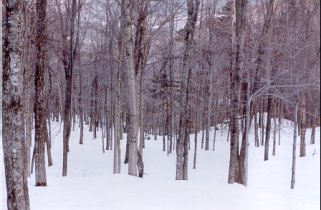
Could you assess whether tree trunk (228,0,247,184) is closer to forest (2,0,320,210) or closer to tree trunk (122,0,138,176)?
forest (2,0,320,210)

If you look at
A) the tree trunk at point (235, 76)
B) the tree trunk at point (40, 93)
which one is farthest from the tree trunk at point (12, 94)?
→ the tree trunk at point (235, 76)

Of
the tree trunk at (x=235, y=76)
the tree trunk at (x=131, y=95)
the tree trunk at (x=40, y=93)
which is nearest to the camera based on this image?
the tree trunk at (x=40, y=93)

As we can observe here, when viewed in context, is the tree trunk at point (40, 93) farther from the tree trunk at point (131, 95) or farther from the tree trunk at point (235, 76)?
the tree trunk at point (235, 76)

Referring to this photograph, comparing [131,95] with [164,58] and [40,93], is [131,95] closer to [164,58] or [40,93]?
[40,93]

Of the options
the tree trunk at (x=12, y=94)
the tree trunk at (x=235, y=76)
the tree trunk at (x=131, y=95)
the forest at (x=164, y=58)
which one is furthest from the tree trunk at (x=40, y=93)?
the tree trunk at (x=235, y=76)

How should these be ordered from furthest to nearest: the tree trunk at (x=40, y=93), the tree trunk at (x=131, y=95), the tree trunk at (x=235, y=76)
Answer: the tree trunk at (x=131, y=95) → the tree trunk at (x=235, y=76) → the tree trunk at (x=40, y=93)

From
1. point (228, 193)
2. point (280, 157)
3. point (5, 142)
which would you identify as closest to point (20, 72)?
point (5, 142)

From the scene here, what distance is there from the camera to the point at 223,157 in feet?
87.7

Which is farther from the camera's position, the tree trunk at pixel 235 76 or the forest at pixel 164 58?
the tree trunk at pixel 235 76

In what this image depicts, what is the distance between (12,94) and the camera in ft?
18.9

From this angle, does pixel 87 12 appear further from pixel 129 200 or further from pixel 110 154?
pixel 129 200

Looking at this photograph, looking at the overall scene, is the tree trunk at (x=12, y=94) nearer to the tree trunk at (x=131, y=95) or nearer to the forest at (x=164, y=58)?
the forest at (x=164, y=58)

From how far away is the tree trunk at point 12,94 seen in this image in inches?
227

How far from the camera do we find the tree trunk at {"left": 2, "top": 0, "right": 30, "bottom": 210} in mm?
5770
